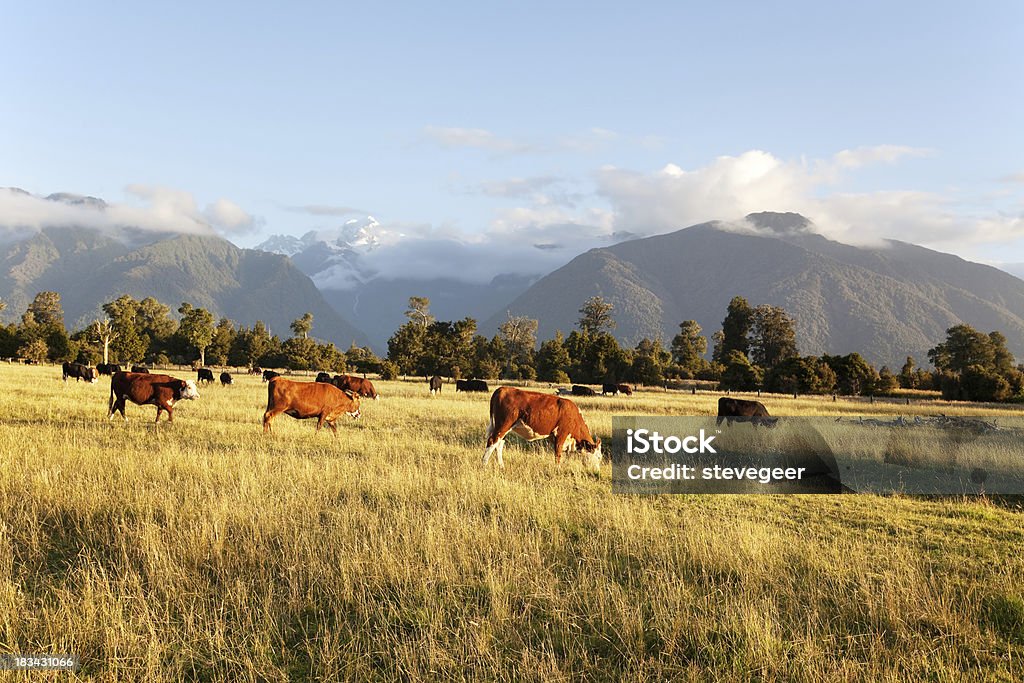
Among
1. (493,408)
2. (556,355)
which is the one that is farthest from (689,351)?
(493,408)

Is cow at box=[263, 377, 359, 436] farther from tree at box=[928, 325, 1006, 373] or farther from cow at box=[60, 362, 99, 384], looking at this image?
tree at box=[928, 325, 1006, 373]

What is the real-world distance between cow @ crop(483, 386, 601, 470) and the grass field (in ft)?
10.4

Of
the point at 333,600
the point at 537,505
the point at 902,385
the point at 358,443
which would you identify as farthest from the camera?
the point at 902,385

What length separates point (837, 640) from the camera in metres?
5.09

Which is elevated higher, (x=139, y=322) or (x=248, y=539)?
(x=139, y=322)

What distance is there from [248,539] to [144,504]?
2.24m

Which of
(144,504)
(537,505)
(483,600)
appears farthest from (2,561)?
(537,505)

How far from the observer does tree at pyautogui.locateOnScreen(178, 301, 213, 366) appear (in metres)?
96.6

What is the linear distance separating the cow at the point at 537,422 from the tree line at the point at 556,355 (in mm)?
57351

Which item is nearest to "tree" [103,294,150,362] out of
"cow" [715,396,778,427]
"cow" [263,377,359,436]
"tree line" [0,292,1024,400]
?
"tree line" [0,292,1024,400]

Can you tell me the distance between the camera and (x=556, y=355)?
3393 inches

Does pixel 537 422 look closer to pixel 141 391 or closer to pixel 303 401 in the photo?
pixel 303 401

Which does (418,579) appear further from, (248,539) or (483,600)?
(248,539)

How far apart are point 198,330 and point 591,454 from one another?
10029 centimetres
